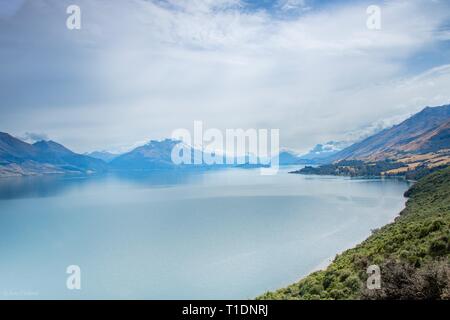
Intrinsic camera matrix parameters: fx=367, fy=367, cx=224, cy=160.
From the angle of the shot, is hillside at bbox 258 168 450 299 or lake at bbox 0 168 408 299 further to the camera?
lake at bbox 0 168 408 299

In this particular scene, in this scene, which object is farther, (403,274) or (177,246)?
(177,246)

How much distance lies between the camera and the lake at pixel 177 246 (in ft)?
83.9

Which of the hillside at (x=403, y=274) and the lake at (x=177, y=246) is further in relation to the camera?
the lake at (x=177, y=246)

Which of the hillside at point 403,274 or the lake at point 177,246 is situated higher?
the hillside at point 403,274

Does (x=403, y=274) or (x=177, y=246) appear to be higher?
(x=403, y=274)

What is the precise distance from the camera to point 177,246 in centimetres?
3634

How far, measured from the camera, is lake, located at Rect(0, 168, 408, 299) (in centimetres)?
2558

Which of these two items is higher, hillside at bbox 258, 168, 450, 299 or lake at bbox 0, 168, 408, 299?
hillside at bbox 258, 168, 450, 299

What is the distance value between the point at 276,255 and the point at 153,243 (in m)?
13.5
